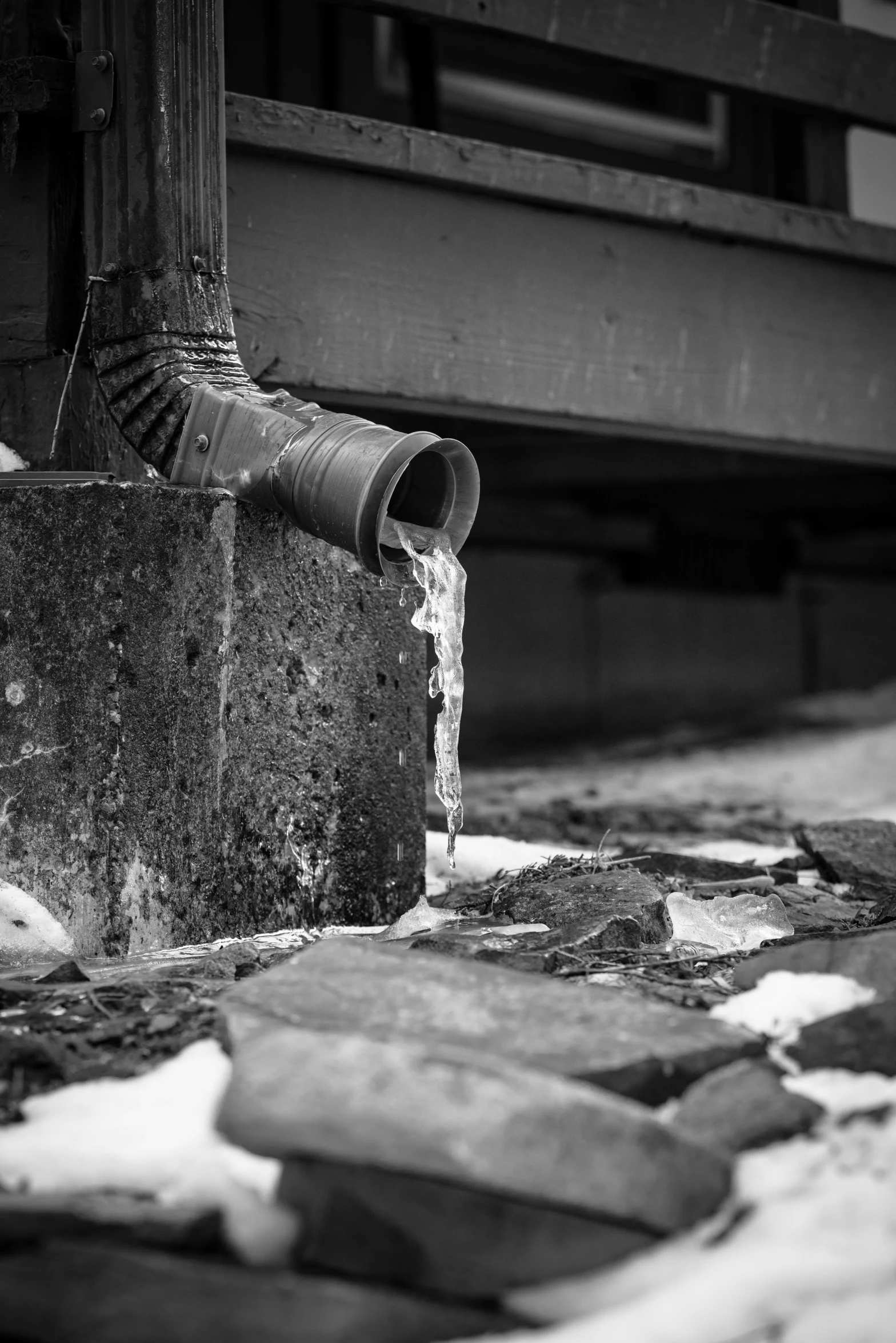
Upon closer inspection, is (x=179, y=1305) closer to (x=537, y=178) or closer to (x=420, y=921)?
(x=420, y=921)

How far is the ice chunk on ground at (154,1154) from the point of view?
148 cm

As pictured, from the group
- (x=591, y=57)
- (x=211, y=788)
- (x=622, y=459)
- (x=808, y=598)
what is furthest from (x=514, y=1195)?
(x=808, y=598)

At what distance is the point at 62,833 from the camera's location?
272 centimetres

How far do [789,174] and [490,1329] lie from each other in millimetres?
4302

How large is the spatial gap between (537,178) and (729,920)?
7.41ft

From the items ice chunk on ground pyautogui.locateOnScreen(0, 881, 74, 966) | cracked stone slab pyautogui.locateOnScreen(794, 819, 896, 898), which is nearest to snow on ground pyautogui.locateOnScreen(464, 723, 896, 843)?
cracked stone slab pyautogui.locateOnScreen(794, 819, 896, 898)

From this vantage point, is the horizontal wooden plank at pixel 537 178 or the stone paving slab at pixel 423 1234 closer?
the stone paving slab at pixel 423 1234

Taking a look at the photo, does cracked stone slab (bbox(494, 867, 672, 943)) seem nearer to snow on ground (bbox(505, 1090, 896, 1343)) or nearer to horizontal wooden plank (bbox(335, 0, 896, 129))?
snow on ground (bbox(505, 1090, 896, 1343))

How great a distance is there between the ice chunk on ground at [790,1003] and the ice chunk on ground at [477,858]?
4.51ft

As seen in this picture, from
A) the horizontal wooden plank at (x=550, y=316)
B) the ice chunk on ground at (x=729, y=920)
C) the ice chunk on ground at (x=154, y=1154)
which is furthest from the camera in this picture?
the horizontal wooden plank at (x=550, y=316)

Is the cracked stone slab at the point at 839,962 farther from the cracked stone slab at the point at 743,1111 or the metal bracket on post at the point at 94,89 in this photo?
the metal bracket on post at the point at 94,89

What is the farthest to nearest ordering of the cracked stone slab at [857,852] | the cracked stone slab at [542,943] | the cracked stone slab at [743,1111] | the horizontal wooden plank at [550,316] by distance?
the horizontal wooden plank at [550,316] < the cracked stone slab at [857,852] < the cracked stone slab at [542,943] < the cracked stone slab at [743,1111]

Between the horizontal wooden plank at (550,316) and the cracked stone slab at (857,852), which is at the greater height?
the horizontal wooden plank at (550,316)

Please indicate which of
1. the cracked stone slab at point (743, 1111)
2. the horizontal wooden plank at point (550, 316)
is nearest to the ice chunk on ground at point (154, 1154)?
the cracked stone slab at point (743, 1111)
